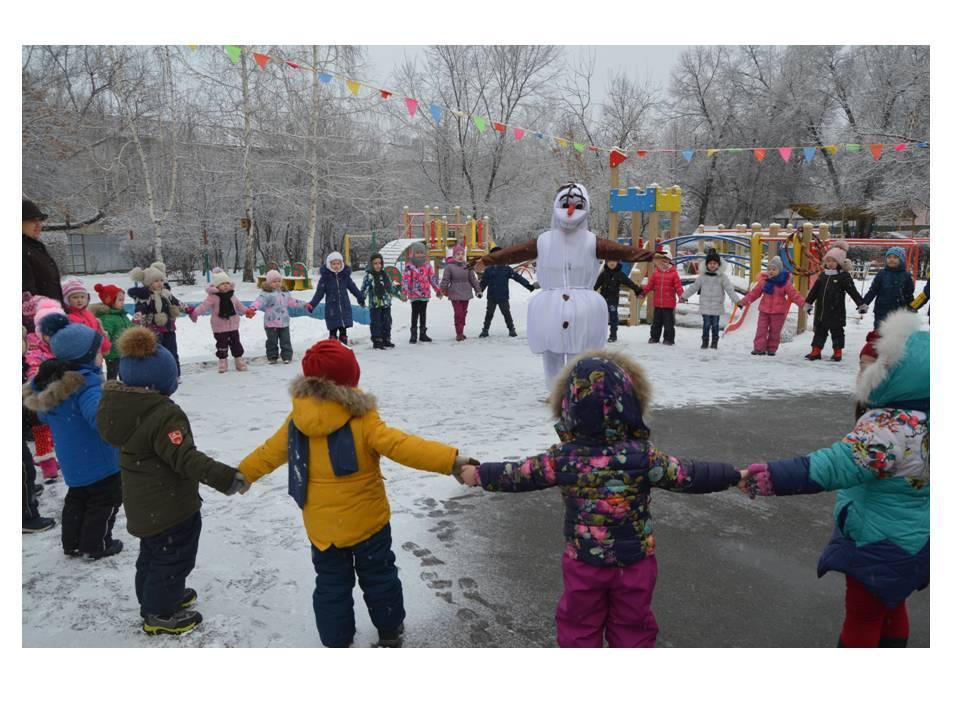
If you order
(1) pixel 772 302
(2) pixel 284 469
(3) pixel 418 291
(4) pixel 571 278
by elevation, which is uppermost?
(3) pixel 418 291

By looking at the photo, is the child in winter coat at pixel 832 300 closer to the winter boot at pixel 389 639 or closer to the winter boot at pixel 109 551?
the winter boot at pixel 389 639

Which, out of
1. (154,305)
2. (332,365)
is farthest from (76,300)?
(332,365)

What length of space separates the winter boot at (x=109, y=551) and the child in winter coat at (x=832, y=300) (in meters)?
9.09

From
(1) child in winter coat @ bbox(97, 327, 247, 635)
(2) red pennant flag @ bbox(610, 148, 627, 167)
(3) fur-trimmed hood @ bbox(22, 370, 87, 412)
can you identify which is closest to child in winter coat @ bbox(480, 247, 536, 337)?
(2) red pennant flag @ bbox(610, 148, 627, 167)

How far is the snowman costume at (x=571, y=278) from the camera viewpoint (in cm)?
616

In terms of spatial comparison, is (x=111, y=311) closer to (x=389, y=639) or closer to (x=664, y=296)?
(x=389, y=639)

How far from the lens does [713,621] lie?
10.2 feet

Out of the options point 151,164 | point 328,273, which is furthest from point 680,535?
point 151,164

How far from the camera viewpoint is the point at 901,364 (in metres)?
2.35

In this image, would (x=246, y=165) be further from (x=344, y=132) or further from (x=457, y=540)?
(x=457, y=540)

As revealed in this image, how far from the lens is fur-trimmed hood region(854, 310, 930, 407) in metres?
2.34

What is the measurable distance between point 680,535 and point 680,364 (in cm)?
571

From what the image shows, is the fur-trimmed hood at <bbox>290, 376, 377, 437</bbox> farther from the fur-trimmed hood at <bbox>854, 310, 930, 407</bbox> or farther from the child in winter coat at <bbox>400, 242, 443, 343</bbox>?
the child in winter coat at <bbox>400, 242, 443, 343</bbox>

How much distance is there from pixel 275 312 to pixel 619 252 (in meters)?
5.45
